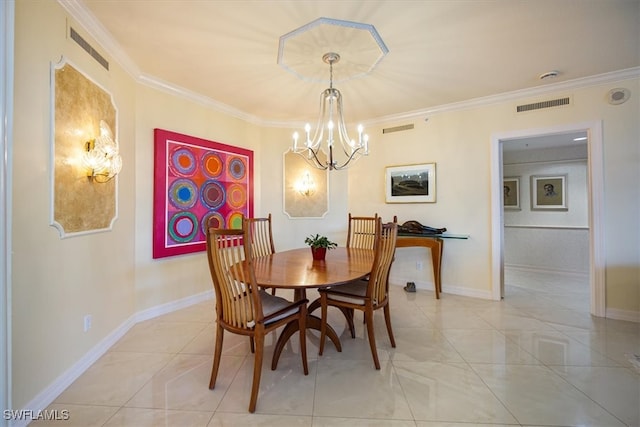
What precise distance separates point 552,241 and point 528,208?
0.70m

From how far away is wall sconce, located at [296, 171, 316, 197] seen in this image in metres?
4.41

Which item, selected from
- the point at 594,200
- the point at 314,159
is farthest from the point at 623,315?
the point at 314,159

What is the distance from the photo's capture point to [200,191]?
3383 mm

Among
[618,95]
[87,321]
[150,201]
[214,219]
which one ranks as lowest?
[87,321]

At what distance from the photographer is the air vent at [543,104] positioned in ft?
10.3

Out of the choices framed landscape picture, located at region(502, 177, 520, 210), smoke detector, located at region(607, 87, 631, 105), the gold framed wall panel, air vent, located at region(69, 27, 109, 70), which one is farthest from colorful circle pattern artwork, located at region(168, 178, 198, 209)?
framed landscape picture, located at region(502, 177, 520, 210)

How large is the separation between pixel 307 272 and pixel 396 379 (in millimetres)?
977

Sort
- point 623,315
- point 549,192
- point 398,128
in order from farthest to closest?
point 549,192 < point 398,128 < point 623,315

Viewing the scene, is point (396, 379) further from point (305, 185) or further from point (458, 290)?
point (305, 185)

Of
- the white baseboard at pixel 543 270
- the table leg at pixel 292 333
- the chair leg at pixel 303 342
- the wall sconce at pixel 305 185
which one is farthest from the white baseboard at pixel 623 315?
the wall sconce at pixel 305 185

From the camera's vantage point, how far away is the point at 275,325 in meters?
1.81

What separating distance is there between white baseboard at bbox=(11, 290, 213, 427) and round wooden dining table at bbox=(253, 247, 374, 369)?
1.37 m

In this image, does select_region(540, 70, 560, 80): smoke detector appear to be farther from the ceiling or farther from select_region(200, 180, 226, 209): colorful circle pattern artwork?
select_region(200, 180, 226, 209): colorful circle pattern artwork

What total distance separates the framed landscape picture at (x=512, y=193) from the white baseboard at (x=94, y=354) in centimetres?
569
